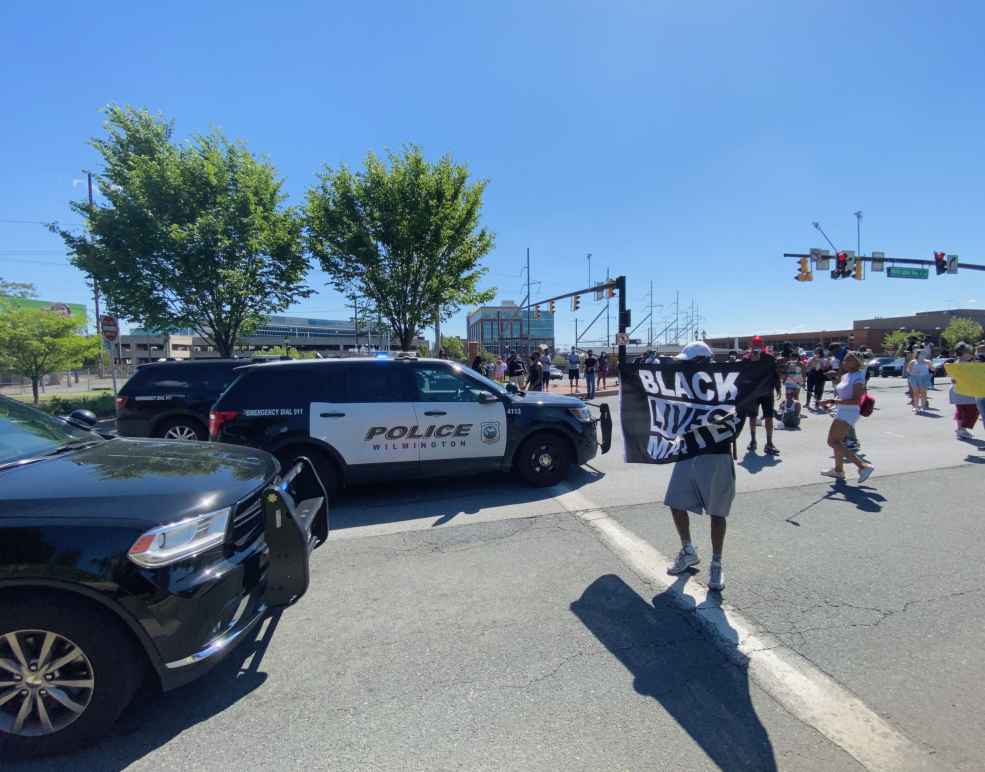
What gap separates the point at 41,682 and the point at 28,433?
1724 mm

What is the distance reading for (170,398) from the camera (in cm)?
933

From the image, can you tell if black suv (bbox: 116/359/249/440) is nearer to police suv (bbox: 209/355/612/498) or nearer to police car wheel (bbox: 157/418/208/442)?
police car wheel (bbox: 157/418/208/442)

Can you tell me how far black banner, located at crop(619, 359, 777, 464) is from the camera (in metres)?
3.65

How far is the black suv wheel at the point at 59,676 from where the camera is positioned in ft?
7.04

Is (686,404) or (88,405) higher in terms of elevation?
(686,404)

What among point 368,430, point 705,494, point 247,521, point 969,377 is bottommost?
point 705,494

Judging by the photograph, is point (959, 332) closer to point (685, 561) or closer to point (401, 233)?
point (401, 233)

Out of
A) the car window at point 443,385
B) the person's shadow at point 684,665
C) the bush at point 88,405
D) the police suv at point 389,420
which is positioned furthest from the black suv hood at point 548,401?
the bush at point 88,405

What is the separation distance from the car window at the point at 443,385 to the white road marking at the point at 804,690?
9.77 feet

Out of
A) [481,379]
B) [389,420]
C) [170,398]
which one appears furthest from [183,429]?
[481,379]

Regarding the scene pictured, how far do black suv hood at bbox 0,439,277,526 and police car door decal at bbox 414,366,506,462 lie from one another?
269cm

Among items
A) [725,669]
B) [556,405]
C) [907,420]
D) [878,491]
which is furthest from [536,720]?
[907,420]

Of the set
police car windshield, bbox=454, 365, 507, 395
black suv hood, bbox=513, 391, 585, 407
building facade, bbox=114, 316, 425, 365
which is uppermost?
building facade, bbox=114, 316, 425, 365

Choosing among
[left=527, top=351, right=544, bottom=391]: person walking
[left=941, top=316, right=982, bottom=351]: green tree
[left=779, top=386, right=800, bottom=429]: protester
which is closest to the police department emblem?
[left=779, top=386, right=800, bottom=429]: protester
